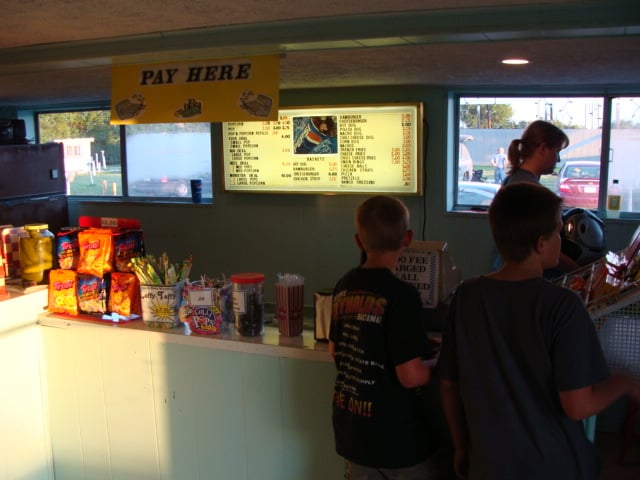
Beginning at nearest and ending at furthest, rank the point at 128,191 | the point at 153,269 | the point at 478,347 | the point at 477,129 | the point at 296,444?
the point at 478,347
the point at 296,444
the point at 153,269
the point at 477,129
the point at 128,191

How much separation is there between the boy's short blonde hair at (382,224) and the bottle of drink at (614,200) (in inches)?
153

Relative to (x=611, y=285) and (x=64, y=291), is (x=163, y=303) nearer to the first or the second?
(x=64, y=291)

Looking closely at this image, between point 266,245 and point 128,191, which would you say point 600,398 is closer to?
point 266,245

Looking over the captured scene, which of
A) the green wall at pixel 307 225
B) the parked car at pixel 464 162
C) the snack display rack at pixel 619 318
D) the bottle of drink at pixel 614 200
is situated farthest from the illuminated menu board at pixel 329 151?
the snack display rack at pixel 619 318

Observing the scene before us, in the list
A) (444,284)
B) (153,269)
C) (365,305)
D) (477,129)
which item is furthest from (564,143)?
(477,129)

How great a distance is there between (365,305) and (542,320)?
0.47m

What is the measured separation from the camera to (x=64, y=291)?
278cm

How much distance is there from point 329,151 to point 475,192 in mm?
1289

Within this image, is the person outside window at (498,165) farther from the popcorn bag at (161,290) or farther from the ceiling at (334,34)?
the popcorn bag at (161,290)

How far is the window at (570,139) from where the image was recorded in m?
5.08

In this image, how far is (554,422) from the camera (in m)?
1.45

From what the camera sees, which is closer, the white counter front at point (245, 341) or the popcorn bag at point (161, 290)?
the white counter front at point (245, 341)

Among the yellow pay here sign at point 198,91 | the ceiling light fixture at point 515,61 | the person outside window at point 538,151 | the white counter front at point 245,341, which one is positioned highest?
the ceiling light fixture at point 515,61

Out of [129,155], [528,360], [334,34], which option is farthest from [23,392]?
[129,155]
